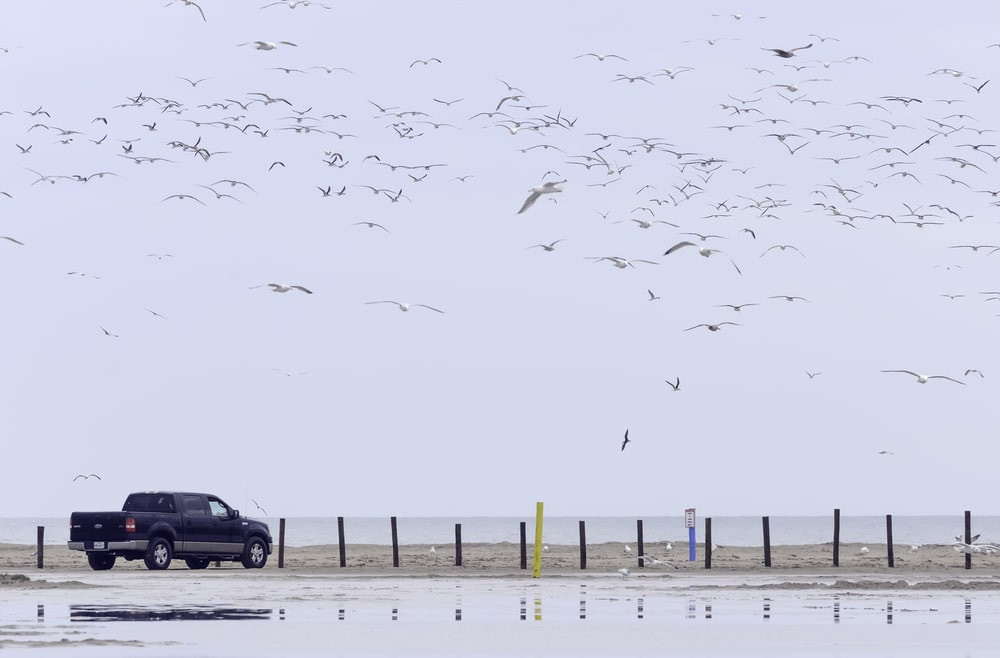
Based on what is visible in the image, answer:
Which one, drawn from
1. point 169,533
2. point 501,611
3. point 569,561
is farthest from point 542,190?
point 569,561

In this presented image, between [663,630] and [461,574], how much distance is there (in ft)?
60.4

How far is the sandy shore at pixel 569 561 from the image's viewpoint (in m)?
44.9

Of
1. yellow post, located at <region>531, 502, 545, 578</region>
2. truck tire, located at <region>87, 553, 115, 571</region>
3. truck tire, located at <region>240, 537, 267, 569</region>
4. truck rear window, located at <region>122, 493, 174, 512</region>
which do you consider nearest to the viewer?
yellow post, located at <region>531, 502, 545, 578</region>

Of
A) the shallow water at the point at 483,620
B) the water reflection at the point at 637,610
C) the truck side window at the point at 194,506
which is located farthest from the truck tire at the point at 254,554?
the water reflection at the point at 637,610

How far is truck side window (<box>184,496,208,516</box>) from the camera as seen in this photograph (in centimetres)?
4397

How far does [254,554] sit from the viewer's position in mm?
45500

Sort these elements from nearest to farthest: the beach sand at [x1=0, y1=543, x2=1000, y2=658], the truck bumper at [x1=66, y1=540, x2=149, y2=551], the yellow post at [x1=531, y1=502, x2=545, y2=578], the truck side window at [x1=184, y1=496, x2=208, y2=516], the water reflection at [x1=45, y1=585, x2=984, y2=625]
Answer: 1. the beach sand at [x1=0, y1=543, x2=1000, y2=658]
2. the water reflection at [x1=45, y1=585, x2=984, y2=625]
3. the yellow post at [x1=531, y1=502, x2=545, y2=578]
4. the truck bumper at [x1=66, y1=540, x2=149, y2=551]
5. the truck side window at [x1=184, y1=496, x2=208, y2=516]

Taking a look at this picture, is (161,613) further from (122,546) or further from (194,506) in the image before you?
(194,506)

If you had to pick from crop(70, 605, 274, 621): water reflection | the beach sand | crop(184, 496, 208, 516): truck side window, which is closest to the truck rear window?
crop(184, 496, 208, 516): truck side window

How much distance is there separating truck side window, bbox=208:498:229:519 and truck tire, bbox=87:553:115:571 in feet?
9.47

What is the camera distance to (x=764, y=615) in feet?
87.3

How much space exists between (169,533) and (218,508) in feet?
7.59

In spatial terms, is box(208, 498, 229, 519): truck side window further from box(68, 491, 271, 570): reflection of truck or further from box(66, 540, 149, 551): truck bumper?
box(66, 540, 149, 551): truck bumper

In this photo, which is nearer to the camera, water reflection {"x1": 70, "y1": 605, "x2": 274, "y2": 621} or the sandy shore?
water reflection {"x1": 70, "y1": 605, "x2": 274, "y2": 621}
